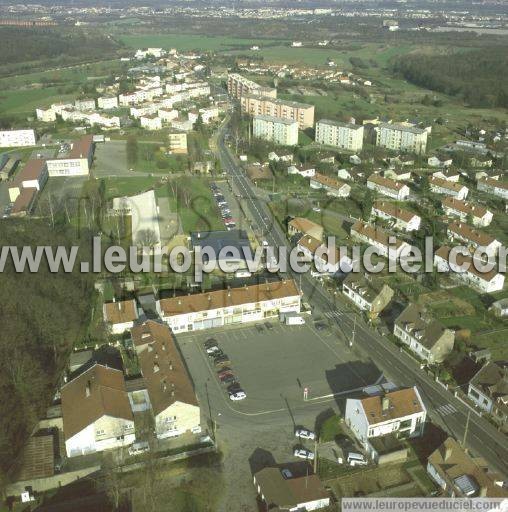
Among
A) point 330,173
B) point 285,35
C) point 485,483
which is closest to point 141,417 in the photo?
point 485,483

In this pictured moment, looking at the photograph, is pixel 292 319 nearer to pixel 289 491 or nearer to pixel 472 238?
pixel 289 491

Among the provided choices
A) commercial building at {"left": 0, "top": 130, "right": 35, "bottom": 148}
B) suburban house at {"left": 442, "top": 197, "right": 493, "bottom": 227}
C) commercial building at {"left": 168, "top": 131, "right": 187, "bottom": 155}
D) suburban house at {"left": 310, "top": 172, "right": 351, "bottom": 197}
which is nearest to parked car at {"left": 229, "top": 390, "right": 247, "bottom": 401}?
suburban house at {"left": 442, "top": 197, "right": 493, "bottom": 227}

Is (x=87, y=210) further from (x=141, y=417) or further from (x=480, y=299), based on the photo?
(x=480, y=299)

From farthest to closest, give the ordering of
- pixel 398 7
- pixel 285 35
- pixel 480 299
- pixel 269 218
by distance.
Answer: pixel 398 7, pixel 285 35, pixel 269 218, pixel 480 299

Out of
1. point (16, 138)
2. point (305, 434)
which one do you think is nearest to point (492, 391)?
point (305, 434)

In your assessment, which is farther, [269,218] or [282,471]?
[269,218]

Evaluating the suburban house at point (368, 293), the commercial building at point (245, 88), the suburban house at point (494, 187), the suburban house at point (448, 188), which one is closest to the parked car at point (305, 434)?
the suburban house at point (368, 293)

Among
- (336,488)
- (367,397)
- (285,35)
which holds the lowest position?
(336,488)

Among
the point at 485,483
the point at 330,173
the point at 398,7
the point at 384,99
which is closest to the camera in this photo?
the point at 485,483
